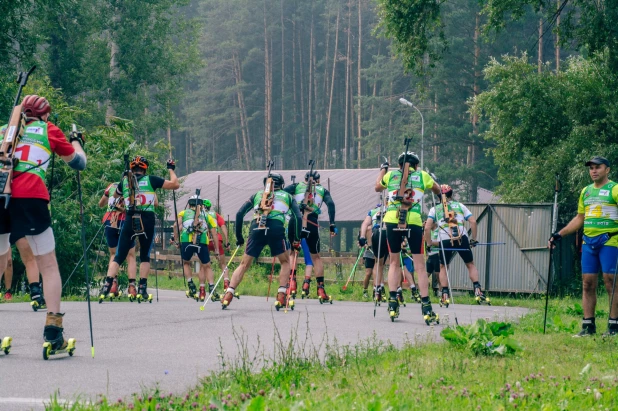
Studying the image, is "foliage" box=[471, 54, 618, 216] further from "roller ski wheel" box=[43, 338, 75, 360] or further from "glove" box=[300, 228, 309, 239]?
"roller ski wheel" box=[43, 338, 75, 360]

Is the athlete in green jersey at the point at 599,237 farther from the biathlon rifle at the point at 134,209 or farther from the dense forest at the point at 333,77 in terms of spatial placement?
the dense forest at the point at 333,77

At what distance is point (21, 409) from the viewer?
19.0ft

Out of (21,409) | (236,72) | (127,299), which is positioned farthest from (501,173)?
(236,72)

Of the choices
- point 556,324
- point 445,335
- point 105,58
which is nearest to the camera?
point 445,335

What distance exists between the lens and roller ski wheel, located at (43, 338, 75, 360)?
797cm

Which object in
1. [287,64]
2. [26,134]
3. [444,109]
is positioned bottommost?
[26,134]

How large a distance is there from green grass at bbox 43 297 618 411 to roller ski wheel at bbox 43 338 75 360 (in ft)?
4.47

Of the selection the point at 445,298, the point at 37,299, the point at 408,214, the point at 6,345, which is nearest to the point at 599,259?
the point at 408,214

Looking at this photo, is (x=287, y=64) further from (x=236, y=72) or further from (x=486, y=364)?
(x=486, y=364)

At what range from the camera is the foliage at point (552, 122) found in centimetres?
2445

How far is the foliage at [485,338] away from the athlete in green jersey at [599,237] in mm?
2079

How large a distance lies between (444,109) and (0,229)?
2032 inches

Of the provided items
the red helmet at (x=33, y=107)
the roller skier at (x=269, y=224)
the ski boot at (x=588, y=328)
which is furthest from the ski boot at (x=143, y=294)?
the red helmet at (x=33, y=107)

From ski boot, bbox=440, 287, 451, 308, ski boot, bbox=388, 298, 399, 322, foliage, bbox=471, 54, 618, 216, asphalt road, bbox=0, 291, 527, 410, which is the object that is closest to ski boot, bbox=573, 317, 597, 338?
asphalt road, bbox=0, 291, 527, 410
